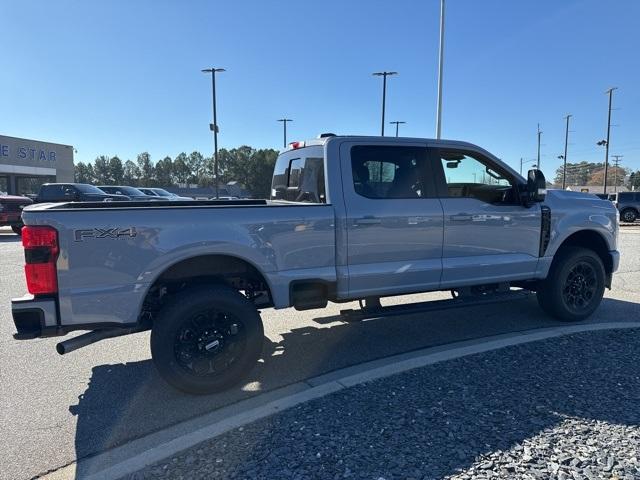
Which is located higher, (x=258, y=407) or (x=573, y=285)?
(x=573, y=285)

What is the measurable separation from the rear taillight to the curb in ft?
4.08

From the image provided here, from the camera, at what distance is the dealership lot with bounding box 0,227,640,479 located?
324 centimetres

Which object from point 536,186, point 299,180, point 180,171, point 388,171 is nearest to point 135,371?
point 299,180

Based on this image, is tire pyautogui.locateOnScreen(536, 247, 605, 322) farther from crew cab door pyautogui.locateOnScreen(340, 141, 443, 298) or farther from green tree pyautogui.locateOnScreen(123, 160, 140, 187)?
green tree pyautogui.locateOnScreen(123, 160, 140, 187)

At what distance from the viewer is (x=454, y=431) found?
305 cm

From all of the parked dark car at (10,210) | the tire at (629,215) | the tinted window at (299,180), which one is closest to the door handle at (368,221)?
the tinted window at (299,180)

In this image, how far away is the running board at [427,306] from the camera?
4539mm

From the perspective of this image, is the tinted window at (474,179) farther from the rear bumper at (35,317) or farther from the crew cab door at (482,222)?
the rear bumper at (35,317)

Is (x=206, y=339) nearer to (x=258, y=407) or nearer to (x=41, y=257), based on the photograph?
(x=258, y=407)

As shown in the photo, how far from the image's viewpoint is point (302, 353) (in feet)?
15.5

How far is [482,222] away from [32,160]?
42.0 m

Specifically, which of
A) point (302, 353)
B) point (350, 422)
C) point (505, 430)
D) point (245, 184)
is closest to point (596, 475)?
point (505, 430)

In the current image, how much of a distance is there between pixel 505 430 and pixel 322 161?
2.76 metres

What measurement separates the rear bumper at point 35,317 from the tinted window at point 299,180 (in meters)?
2.41
